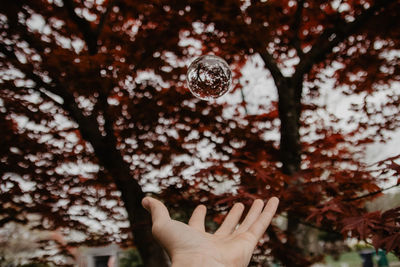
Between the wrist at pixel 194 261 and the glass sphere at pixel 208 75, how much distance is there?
5.73ft

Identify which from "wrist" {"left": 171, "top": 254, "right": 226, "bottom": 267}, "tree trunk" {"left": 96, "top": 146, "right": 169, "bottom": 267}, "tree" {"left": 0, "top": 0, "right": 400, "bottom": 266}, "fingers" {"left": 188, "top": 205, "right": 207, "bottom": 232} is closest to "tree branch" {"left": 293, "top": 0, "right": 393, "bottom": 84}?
"tree" {"left": 0, "top": 0, "right": 400, "bottom": 266}

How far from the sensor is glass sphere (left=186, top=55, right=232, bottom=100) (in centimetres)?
280

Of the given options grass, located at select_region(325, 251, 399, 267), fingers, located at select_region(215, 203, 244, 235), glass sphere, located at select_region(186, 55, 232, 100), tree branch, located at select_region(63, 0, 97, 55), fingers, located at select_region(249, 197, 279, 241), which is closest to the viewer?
fingers, located at select_region(249, 197, 279, 241)

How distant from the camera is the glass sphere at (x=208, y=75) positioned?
2803mm

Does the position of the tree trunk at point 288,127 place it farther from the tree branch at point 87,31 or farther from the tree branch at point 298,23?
the tree branch at point 87,31

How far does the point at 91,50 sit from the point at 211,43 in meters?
1.85

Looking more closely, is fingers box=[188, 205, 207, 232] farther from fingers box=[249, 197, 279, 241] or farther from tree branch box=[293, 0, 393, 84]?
tree branch box=[293, 0, 393, 84]

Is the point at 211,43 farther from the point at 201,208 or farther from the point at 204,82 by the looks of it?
the point at 201,208

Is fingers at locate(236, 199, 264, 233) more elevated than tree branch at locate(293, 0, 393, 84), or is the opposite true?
tree branch at locate(293, 0, 393, 84)

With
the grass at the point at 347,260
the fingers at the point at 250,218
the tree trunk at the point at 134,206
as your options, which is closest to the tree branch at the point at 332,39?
the tree trunk at the point at 134,206

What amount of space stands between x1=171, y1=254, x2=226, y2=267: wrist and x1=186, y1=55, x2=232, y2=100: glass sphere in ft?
5.73

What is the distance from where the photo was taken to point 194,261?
141cm

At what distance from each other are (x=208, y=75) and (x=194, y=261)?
5.94 feet

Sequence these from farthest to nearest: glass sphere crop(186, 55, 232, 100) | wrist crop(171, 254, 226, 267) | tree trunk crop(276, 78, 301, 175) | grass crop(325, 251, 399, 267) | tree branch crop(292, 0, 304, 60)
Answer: grass crop(325, 251, 399, 267), tree branch crop(292, 0, 304, 60), tree trunk crop(276, 78, 301, 175), glass sphere crop(186, 55, 232, 100), wrist crop(171, 254, 226, 267)
